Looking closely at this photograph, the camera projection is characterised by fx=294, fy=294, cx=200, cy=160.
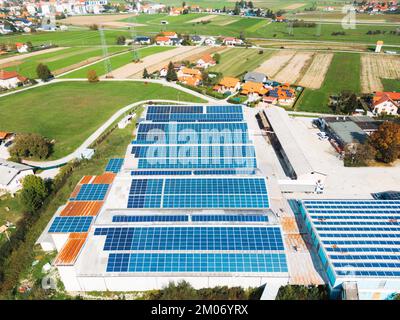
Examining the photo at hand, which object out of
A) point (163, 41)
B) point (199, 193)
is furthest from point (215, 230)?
point (163, 41)

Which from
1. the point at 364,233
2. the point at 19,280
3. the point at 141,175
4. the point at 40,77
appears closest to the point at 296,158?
the point at 364,233

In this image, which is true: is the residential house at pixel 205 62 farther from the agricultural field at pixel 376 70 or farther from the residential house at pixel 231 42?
the agricultural field at pixel 376 70

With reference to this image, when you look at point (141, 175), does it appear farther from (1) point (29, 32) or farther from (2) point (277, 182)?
(1) point (29, 32)

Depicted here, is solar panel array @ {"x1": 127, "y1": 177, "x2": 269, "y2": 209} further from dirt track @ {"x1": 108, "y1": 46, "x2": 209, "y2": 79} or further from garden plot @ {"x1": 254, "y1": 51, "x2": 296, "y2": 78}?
dirt track @ {"x1": 108, "y1": 46, "x2": 209, "y2": 79}

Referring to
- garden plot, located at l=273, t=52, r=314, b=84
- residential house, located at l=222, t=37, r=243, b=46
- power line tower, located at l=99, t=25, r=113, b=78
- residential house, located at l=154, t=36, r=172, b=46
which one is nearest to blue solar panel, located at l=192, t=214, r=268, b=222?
garden plot, located at l=273, t=52, r=314, b=84

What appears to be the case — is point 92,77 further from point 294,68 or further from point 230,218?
point 230,218
